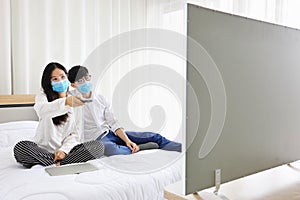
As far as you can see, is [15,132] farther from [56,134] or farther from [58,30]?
[58,30]

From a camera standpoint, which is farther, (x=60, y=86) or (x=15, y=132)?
(x=15, y=132)

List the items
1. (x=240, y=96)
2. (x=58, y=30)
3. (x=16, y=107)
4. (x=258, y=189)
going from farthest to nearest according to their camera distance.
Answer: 1. (x=58, y=30)
2. (x=16, y=107)
3. (x=258, y=189)
4. (x=240, y=96)

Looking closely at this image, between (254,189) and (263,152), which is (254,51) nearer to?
(263,152)

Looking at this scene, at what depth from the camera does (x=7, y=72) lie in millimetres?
2750

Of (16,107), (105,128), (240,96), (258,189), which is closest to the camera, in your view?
(240,96)

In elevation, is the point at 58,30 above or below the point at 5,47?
above

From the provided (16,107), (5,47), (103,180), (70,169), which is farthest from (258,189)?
(5,47)

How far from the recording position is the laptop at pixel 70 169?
1462 mm

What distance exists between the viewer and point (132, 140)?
2297mm

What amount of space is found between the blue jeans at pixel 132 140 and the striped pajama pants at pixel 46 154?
10 centimetres

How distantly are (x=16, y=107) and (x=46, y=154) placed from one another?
121 centimetres

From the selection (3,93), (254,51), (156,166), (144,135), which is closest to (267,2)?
(144,135)

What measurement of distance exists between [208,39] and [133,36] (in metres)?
3.06

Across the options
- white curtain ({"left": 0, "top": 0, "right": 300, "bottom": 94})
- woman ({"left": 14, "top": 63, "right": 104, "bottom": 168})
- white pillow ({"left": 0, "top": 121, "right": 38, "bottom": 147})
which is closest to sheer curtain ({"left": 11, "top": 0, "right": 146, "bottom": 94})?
white curtain ({"left": 0, "top": 0, "right": 300, "bottom": 94})
